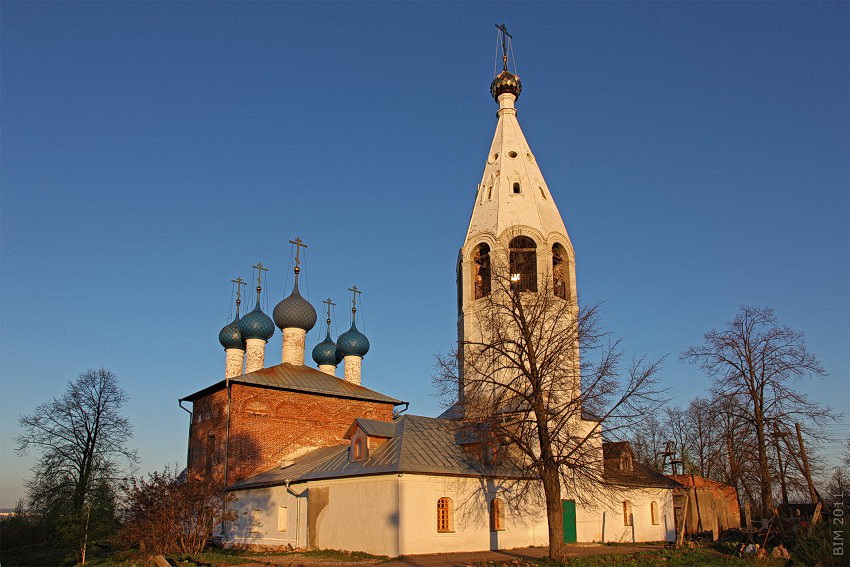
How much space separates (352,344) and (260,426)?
24.4ft

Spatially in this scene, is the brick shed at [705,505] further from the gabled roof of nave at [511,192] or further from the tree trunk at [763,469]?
the gabled roof of nave at [511,192]

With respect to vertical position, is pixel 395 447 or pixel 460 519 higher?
pixel 395 447

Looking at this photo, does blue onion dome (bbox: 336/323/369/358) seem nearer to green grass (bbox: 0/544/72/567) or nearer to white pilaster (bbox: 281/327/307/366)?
white pilaster (bbox: 281/327/307/366)

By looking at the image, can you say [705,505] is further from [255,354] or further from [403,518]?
[255,354]

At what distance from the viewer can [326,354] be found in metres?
32.4

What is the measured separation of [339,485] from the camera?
768 inches

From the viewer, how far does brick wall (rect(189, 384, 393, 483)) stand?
81.3 ft

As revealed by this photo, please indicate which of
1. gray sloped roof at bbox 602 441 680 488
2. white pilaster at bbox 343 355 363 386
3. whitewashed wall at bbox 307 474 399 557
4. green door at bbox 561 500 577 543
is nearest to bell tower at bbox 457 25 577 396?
gray sloped roof at bbox 602 441 680 488

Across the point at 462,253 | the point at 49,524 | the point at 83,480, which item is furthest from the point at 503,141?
the point at 49,524

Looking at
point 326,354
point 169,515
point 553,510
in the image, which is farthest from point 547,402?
point 326,354

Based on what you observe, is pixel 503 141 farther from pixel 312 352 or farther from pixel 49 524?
pixel 49 524

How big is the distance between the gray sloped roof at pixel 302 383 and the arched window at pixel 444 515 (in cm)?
941

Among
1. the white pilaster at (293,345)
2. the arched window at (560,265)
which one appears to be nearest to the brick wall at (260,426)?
the white pilaster at (293,345)

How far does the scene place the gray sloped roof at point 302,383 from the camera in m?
26.0
